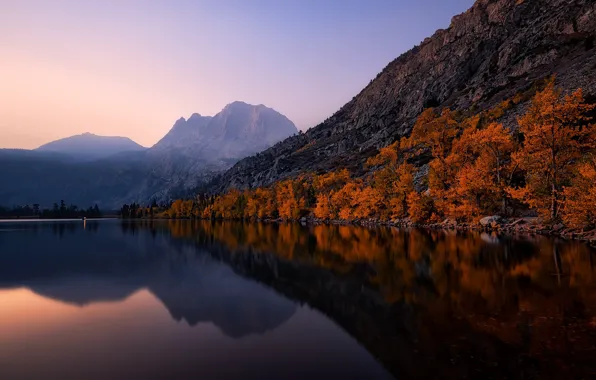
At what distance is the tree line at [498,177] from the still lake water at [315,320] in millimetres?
19373

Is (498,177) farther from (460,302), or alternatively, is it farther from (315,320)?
(315,320)

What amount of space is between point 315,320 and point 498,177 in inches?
2339

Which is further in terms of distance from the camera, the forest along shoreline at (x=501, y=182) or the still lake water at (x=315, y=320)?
the forest along shoreline at (x=501, y=182)

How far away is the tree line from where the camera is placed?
174 feet

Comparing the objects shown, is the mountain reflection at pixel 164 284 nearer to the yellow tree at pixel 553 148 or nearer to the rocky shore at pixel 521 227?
the rocky shore at pixel 521 227

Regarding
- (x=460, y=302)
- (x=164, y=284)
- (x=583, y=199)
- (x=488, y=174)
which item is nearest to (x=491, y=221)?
(x=488, y=174)

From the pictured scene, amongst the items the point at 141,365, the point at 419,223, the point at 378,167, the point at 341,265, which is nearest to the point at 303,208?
the point at 378,167

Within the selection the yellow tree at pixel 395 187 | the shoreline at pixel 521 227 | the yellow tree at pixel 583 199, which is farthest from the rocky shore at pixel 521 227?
the yellow tree at pixel 395 187

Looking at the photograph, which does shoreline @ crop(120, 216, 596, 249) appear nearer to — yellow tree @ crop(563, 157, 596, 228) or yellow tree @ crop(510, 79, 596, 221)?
yellow tree @ crop(563, 157, 596, 228)

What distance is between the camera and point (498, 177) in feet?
218

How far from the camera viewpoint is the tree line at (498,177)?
5294cm

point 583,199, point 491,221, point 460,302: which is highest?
point 583,199

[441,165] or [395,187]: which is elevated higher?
[441,165]

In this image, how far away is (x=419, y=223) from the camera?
8644 centimetres
